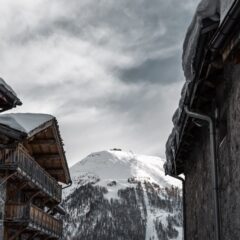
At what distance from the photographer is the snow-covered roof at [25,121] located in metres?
20.0

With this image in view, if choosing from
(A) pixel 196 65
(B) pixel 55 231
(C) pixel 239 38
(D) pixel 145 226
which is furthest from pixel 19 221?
(D) pixel 145 226

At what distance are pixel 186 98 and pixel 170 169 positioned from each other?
6.98 m

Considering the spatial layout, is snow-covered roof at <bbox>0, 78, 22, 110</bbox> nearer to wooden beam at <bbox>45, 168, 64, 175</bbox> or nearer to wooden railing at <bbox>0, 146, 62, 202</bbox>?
wooden railing at <bbox>0, 146, 62, 202</bbox>

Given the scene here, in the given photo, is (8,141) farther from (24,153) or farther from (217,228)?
(217,228)

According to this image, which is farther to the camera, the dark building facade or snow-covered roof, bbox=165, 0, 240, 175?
the dark building facade

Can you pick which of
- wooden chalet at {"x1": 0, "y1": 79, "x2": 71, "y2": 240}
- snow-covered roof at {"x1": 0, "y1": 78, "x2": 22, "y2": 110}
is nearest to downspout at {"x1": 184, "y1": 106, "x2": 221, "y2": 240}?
snow-covered roof at {"x1": 0, "y1": 78, "x2": 22, "y2": 110}

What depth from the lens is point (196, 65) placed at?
8227 mm

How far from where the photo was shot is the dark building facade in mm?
7121

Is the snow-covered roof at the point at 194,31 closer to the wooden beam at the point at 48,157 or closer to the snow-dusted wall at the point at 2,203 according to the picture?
the snow-dusted wall at the point at 2,203

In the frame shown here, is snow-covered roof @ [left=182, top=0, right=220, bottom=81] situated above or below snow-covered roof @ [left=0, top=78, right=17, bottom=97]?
below

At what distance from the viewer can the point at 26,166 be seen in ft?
71.5

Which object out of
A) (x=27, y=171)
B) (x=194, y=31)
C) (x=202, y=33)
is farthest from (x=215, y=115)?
(x=27, y=171)

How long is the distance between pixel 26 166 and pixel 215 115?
43.9 ft

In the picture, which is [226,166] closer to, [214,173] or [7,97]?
[214,173]
